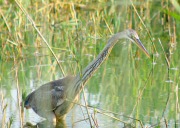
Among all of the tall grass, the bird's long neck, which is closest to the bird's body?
the bird's long neck

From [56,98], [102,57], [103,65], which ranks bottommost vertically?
[56,98]

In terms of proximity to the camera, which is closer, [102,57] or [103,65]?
[102,57]

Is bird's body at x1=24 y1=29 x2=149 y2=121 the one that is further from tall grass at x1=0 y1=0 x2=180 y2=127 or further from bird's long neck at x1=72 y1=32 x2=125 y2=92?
tall grass at x1=0 y1=0 x2=180 y2=127

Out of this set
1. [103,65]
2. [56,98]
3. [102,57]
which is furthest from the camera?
[103,65]

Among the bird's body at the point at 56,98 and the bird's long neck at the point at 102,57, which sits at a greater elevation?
the bird's long neck at the point at 102,57

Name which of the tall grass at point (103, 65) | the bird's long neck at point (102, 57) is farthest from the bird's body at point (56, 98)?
the tall grass at point (103, 65)

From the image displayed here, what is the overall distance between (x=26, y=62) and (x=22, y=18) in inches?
65.6

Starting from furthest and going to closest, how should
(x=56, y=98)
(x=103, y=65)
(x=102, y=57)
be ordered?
(x=103, y=65)
(x=56, y=98)
(x=102, y=57)

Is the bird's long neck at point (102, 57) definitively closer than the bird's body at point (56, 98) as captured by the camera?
Yes

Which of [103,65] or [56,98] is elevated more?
[103,65]

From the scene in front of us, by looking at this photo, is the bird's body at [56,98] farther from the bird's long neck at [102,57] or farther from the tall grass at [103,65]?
the tall grass at [103,65]

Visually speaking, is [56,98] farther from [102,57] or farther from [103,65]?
[103,65]

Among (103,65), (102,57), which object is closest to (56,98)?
(102,57)

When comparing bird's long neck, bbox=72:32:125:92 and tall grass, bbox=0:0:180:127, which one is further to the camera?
tall grass, bbox=0:0:180:127
